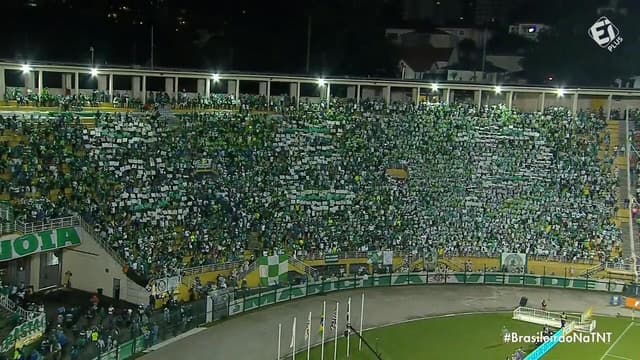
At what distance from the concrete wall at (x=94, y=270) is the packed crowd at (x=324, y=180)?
0.66 metres

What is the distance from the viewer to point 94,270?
33188mm

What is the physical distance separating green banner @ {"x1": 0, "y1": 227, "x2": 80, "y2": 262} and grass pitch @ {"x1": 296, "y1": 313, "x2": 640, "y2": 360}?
39.3 feet

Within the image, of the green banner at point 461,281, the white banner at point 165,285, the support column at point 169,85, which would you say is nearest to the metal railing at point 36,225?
the white banner at point 165,285

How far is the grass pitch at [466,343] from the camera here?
29156 millimetres

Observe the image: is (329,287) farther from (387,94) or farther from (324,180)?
(387,94)

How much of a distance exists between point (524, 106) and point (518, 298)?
68.2 feet

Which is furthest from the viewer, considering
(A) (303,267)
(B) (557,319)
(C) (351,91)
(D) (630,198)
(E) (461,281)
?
(C) (351,91)

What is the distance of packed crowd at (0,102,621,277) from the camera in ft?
114

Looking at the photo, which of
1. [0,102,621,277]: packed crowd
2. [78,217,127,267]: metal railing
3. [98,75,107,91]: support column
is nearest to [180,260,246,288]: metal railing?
[0,102,621,277]: packed crowd

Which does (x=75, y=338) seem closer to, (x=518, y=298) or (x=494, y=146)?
(x=518, y=298)

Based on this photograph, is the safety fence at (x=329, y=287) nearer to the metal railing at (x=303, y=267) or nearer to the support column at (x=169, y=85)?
the metal railing at (x=303, y=267)

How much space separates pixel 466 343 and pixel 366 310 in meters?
5.66

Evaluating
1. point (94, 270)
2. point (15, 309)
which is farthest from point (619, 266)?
point (15, 309)

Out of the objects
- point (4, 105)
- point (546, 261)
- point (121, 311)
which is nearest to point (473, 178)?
point (546, 261)
